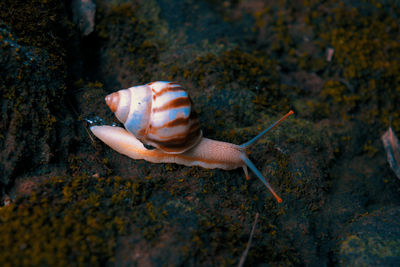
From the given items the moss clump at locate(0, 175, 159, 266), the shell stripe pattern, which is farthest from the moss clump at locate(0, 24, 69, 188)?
the shell stripe pattern

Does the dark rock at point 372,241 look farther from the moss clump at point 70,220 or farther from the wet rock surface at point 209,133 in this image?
the moss clump at point 70,220

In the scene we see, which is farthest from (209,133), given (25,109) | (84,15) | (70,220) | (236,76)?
(84,15)

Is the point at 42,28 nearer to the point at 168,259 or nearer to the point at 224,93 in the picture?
the point at 224,93

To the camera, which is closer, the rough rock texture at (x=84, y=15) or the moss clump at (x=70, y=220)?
the moss clump at (x=70, y=220)

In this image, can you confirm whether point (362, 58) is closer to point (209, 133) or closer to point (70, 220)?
point (209, 133)

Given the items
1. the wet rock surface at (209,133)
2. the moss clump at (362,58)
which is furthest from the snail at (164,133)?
the moss clump at (362,58)

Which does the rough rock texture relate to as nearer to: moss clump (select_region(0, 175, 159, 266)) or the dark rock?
moss clump (select_region(0, 175, 159, 266))

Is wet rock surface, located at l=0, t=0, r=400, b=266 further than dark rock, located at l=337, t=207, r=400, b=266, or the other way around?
dark rock, located at l=337, t=207, r=400, b=266

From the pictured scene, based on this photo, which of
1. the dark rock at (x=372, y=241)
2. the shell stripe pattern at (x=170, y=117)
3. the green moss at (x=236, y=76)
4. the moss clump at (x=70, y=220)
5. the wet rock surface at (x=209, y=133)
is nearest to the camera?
the moss clump at (x=70, y=220)

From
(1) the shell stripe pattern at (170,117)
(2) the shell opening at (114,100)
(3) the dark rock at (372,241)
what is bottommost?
(3) the dark rock at (372,241)
